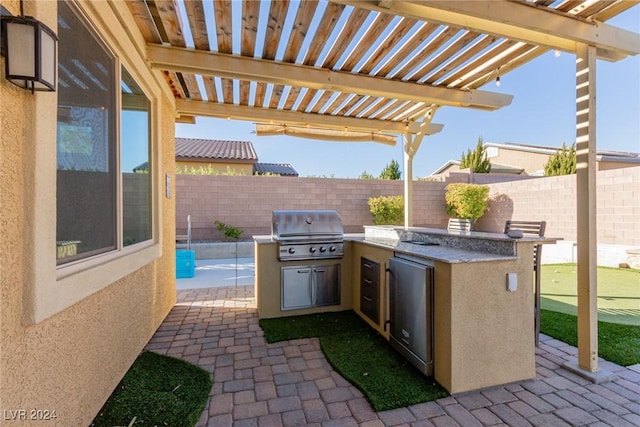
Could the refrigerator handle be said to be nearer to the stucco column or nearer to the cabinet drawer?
the cabinet drawer

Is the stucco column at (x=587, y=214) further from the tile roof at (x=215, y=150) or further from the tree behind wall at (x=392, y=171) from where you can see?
the tree behind wall at (x=392, y=171)

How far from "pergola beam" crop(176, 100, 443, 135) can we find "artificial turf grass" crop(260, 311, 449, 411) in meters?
2.99

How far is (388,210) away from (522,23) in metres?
7.71

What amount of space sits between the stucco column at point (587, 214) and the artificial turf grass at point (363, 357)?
4.58 feet

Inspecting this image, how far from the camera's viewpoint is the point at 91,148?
197cm

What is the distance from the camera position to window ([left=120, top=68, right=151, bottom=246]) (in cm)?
255

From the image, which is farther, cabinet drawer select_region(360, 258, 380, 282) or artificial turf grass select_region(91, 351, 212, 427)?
cabinet drawer select_region(360, 258, 380, 282)

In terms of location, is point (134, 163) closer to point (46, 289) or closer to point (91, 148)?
point (91, 148)

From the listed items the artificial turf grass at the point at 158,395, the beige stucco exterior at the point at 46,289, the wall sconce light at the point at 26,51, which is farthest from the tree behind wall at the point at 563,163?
the wall sconce light at the point at 26,51

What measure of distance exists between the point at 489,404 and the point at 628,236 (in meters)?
7.16

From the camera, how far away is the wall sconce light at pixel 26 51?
1.23 metres

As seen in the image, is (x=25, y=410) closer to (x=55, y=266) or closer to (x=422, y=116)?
(x=55, y=266)

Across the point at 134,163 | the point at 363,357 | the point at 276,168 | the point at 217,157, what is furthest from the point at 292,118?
the point at 276,168

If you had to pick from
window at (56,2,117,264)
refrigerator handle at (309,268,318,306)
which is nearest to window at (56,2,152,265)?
window at (56,2,117,264)
